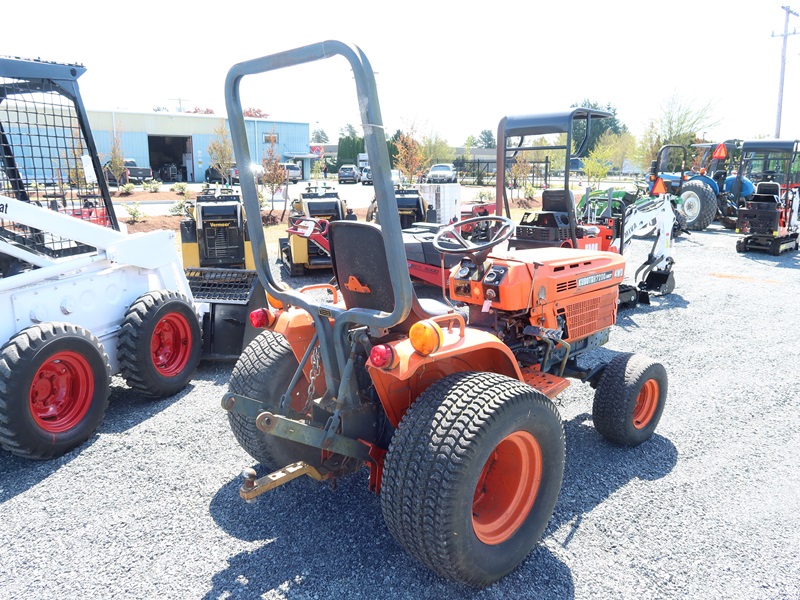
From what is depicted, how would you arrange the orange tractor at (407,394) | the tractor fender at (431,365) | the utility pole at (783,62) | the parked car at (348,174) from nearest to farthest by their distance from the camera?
1. the orange tractor at (407,394)
2. the tractor fender at (431,365)
3. the utility pole at (783,62)
4. the parked car at (348,174)

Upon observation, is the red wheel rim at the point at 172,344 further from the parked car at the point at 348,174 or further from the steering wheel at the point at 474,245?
the parked car at the point at 348,174

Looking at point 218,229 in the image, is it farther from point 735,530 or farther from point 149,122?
point 149,122

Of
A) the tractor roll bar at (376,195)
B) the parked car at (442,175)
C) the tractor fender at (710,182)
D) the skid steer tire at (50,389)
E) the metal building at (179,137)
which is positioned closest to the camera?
the tractor roll bar at (376,195)

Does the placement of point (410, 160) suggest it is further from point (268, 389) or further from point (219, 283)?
point (268, 389)

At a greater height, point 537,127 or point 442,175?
point 442,175

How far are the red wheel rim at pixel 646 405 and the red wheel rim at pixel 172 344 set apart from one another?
3.42 meters

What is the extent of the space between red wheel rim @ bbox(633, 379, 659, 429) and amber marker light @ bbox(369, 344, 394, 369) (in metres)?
2.22

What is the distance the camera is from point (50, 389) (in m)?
3.80

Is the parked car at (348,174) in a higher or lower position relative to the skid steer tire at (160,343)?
higher

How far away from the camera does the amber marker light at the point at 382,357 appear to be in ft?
7.72

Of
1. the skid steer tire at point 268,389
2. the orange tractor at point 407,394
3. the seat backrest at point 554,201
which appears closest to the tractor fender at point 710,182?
the seat backrest at point 554,201

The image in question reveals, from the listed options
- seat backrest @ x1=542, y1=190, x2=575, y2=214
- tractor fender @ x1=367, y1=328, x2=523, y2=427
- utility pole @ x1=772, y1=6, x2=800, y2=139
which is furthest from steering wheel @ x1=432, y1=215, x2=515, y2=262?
utility pole @ x1=772, y1=6, x2=800, y2=139

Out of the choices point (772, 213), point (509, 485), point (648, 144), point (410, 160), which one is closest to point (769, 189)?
point (772, 213)

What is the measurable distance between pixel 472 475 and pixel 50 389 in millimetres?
2913
